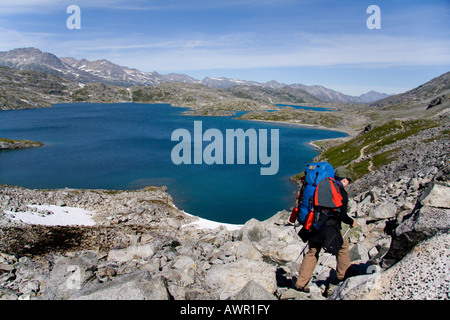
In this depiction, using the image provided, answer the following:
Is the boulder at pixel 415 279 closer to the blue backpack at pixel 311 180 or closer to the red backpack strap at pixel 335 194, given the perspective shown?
the red backpack strap at pixel 335 194

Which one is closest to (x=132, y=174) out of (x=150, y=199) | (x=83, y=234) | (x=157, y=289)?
(x=150, y=199)

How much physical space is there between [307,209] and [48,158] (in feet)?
325

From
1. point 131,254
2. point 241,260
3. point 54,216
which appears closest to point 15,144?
point 54,216

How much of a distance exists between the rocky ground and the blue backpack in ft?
7.72

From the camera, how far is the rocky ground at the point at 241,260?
284 inches

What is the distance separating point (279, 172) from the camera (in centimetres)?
8156

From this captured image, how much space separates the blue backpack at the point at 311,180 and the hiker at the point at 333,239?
541 millimetres

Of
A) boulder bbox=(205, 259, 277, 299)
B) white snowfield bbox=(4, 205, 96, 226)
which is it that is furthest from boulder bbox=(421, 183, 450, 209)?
white snowfield bbox=(4, 205, 96, 226)

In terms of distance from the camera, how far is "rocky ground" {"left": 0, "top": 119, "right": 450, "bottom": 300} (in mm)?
7215

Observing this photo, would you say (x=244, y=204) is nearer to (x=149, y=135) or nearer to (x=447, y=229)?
(x=447, y=229)

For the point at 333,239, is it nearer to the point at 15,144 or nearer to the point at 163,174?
the point at 163,174

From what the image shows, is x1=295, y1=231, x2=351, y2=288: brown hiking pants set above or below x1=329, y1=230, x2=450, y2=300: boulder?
below

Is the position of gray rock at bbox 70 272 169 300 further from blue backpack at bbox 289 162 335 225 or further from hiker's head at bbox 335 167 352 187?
hiker's head at bbox 335 167 352 187

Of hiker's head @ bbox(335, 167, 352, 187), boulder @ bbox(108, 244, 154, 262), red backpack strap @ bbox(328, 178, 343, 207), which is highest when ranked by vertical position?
hiker's head @ bbox(335, 167, 352, 187)
